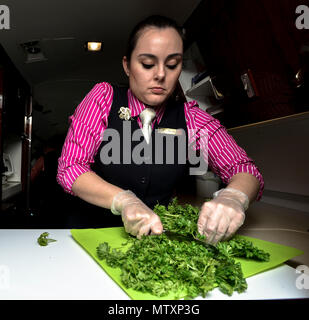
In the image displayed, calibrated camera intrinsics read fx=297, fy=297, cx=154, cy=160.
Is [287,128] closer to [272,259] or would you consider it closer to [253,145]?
[253,145]

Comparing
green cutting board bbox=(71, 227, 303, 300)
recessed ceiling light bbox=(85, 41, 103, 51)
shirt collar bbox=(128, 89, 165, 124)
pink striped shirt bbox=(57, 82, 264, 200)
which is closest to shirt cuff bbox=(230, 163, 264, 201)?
pink striped shirt bbox=(57, 82, 264, 200)

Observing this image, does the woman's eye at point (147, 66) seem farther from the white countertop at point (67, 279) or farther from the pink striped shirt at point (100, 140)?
the white countertop at point (67, 279)

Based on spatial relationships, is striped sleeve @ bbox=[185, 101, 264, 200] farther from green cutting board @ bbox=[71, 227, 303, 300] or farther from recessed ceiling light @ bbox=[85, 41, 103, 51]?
recessed ceiling light @ bbox=[85, 41, 103, 51]

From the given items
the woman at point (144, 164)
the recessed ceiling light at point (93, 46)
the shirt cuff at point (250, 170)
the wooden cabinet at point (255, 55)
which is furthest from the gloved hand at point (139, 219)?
→ the recessed ceiling light at point (93, 46)

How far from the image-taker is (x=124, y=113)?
1.39m

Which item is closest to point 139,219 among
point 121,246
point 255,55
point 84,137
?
point 121,246

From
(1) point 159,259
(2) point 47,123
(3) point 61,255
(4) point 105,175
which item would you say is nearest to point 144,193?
(4) point 105,175

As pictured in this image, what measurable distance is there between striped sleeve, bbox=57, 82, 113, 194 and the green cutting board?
0.29 metres

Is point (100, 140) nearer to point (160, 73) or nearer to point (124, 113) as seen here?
point (124, 113)

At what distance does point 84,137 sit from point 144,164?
0.31 m

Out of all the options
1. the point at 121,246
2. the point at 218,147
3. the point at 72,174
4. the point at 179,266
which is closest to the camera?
the point at 179,266

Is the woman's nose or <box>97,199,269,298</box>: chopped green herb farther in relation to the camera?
the woman's nose

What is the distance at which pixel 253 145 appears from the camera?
7.74 feet

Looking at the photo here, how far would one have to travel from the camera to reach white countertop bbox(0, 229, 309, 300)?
544 mm
